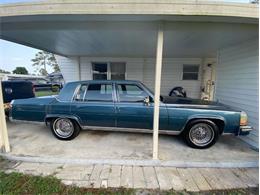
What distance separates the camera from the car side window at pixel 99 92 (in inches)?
150

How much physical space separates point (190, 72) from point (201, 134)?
4829mm

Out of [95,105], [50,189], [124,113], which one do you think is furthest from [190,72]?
[50,189]

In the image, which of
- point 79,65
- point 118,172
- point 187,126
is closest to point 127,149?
point 118,172

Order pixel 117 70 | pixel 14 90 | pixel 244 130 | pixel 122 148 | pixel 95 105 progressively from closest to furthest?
pixel 244 130
pixel 122 148
pixel 95 105
pixel 14 90
pixel 117 70

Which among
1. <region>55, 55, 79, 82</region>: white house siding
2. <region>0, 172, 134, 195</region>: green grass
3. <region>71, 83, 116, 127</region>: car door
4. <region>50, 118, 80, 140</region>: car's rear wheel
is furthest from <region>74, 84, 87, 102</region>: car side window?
<region>55, 55, 79, 82</region>: white house siding

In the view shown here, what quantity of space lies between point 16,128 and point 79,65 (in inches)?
155

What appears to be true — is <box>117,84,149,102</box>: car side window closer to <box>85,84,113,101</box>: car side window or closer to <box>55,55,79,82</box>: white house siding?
<box>85,84,113,101</box>: car side window

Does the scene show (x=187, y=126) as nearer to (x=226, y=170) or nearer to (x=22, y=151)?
(x=226, y=170)

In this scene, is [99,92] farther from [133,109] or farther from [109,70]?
[109,70]

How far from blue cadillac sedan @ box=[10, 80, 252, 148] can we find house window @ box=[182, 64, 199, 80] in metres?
4.14

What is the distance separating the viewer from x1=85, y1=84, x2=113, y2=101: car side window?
12.5 feet

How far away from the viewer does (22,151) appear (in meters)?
3.31

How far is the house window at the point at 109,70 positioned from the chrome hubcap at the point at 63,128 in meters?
4.22

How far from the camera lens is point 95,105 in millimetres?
3717
